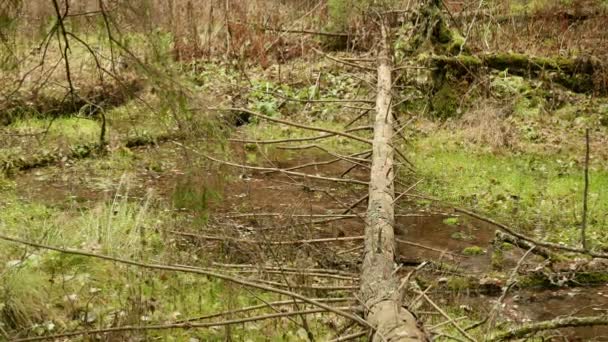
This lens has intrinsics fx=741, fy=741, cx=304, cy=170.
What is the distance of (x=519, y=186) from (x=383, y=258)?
584cm

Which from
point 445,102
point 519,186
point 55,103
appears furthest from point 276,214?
point 55,103

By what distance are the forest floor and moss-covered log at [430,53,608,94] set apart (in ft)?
1.23

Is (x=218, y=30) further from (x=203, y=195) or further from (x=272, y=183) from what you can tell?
(x=203, y=195)

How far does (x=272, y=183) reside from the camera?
10.3 meters

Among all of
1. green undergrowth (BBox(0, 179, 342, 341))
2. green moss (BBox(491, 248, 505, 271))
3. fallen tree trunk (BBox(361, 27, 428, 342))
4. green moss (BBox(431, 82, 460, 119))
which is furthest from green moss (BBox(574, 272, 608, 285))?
green moss (BBox(431, 82, 460, 119))

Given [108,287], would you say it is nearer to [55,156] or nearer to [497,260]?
[497,260]

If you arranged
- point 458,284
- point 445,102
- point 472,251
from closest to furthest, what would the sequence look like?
point 458,284, point 472,251, point 445,102

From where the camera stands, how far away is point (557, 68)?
13.7 metres

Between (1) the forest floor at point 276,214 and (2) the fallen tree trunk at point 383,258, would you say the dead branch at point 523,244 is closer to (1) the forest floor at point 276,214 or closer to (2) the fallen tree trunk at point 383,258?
(1) the forest floor at point 276,214

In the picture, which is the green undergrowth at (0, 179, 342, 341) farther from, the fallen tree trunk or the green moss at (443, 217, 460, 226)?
the green moss at (443, 217, 460, 226)

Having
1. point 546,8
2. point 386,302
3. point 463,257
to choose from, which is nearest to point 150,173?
point 463,257

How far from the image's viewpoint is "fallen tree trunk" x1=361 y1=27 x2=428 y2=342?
363 cm

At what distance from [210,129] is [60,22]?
1.41 meters

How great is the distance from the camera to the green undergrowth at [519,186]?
29.3 ft
